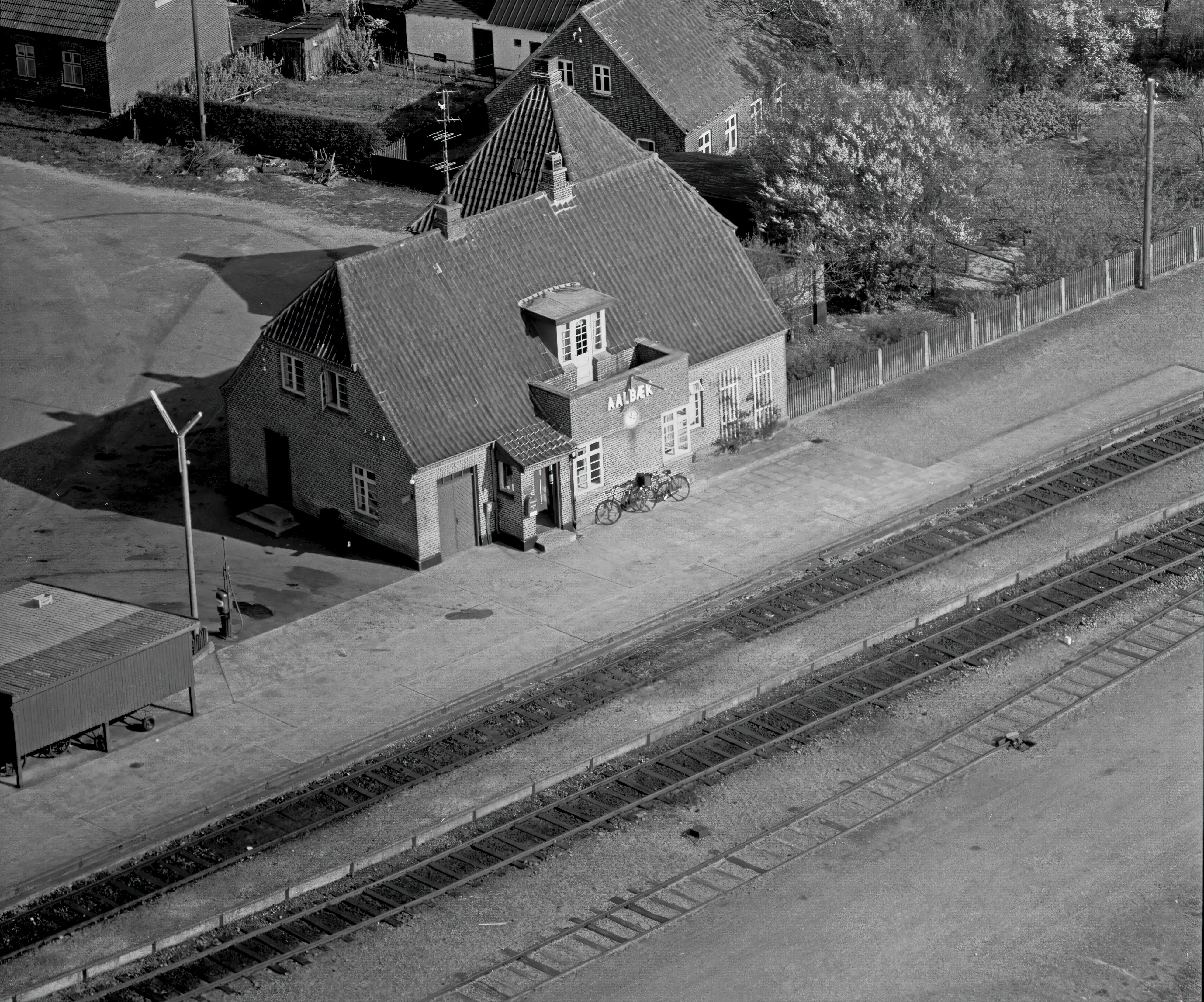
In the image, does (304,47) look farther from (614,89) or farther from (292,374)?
(292,374)

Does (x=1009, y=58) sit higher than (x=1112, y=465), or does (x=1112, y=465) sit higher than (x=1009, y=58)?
(x=1009, y=58)

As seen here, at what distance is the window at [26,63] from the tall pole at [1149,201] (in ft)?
145

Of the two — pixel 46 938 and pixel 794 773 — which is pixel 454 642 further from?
pixel 46 938

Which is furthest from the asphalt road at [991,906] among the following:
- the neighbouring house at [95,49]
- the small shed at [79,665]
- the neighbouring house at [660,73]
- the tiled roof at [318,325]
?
the neighbouring house at [95,49]

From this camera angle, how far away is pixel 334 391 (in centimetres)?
5825

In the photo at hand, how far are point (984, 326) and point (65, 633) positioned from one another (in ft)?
106

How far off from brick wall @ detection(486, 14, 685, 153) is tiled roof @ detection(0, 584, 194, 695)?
35.3 m

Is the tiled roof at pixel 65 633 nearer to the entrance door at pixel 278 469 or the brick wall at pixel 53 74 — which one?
the entrance door at pixel 278 469

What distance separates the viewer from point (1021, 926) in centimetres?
4331

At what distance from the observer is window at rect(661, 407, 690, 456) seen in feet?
201

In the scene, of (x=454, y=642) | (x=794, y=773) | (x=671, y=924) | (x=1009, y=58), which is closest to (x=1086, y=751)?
(x=794, y=773)

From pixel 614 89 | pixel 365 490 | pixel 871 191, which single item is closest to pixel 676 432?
pixel 365 490

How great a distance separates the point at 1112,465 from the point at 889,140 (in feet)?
50.4

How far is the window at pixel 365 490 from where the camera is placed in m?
58.1
